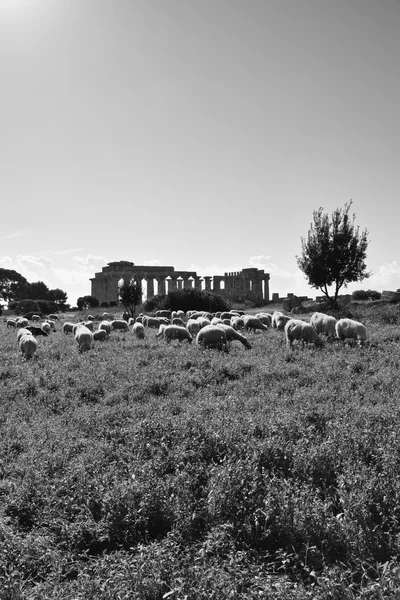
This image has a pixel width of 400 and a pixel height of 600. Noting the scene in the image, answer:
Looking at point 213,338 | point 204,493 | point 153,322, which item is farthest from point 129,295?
point 204,493

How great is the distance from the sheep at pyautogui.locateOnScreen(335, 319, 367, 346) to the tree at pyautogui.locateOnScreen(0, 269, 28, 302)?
87.7 m

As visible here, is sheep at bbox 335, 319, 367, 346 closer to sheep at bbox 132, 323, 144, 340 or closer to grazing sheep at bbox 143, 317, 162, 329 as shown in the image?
sheep at bbox 132, 323, 144, 340

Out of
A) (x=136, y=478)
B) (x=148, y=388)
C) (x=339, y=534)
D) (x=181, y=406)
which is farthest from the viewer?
(x=148, y=388)

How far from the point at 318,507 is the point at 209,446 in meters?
2.23

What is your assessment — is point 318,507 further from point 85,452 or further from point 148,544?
point 85,452

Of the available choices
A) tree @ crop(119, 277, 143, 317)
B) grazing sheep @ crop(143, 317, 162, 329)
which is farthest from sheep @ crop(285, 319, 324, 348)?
tree @ crop(119, 277, 143, 317)

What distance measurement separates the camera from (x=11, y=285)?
309 feet

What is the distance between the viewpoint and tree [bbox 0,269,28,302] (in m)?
93.4

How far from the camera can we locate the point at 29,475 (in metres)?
6.37

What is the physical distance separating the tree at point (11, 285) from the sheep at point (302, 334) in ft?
286

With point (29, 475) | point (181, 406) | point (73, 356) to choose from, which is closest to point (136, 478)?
point (29, 475)

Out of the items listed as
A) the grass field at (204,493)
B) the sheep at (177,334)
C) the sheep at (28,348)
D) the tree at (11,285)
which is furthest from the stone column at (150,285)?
the grass field at (204,493)

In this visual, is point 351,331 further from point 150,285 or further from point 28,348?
point 150,285

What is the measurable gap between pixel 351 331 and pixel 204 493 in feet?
41.8
